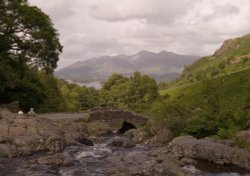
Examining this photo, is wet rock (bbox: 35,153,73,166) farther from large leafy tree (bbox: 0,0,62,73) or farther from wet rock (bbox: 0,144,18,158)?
large leafy tree (bbox: 0,0,62,73)

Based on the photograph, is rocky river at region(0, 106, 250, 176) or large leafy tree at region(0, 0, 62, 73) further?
large leafy tree at region(0, 0, 62, 73)

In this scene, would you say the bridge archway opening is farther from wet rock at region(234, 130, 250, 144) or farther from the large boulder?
wet rock at region(234, 130, 250, 144)

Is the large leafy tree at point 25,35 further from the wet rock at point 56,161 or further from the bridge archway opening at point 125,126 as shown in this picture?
the wet rock at point 56,161

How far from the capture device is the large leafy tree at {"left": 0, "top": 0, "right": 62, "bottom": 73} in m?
59.8

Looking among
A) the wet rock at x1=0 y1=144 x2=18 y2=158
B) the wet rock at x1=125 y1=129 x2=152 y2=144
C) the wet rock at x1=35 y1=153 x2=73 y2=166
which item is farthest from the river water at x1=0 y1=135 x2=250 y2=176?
the wet rock at x1=125 y1=129 x2=152 y2=144

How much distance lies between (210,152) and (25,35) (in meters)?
37.3

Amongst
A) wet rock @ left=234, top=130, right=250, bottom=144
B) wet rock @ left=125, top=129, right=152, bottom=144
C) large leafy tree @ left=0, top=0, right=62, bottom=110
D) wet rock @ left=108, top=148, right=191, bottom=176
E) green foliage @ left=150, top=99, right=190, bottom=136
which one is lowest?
wet rock @ left=108, top=148, right=191, bottom=176

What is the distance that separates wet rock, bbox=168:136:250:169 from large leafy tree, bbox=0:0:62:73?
32.0 meters

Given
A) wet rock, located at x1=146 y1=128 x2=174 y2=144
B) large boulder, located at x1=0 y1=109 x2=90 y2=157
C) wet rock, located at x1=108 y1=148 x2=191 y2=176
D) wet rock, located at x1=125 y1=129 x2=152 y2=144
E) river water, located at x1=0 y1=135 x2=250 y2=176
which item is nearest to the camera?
wet rock, located at x1=108 y1=148 x2=191 y2=176

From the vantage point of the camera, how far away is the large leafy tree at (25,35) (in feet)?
196

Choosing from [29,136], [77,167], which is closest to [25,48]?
[29,136]

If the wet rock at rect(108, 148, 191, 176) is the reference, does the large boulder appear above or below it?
above

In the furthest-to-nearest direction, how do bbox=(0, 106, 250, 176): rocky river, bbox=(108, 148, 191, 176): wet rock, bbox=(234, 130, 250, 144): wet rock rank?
bbox=(234, 130, 250, 144): wet rock
bbox=(0, 106, 250, 176): rocky river
bbox=(108, 148, 191, 176): wet rock

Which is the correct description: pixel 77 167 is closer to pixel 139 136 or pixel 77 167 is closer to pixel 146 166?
pixel 146 166
